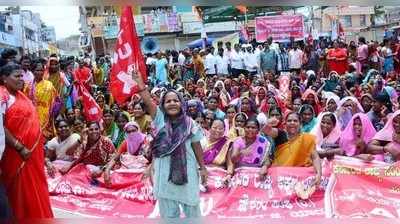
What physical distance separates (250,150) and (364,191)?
0.97 m

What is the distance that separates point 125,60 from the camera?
4.31 metres

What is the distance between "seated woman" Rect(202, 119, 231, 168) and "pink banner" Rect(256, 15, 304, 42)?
563 inches

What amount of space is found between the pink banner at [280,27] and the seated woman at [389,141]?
1421cm

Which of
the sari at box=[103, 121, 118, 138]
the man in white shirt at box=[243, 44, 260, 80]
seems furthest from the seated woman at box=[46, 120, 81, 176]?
the man in white shirt at box=[243, 44, 260, 80]

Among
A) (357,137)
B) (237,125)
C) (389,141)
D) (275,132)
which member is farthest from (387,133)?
(237,125)

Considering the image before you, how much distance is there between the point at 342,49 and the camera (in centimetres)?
1382

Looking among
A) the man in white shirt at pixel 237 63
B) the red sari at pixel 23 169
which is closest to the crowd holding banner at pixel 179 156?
the red sari at pixel 23 169

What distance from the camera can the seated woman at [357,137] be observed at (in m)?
5.17

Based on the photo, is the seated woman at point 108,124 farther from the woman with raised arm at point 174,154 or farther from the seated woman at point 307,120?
the woman with raised arm at point 174,154

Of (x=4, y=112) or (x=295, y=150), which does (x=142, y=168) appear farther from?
(x=4, y=112)

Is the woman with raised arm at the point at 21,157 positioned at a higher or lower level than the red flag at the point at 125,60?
lower

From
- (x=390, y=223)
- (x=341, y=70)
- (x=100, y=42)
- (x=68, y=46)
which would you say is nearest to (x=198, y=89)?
(x=341, y=70)

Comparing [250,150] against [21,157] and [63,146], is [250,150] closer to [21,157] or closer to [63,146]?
[63,146]

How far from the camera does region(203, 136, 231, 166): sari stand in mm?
5089
